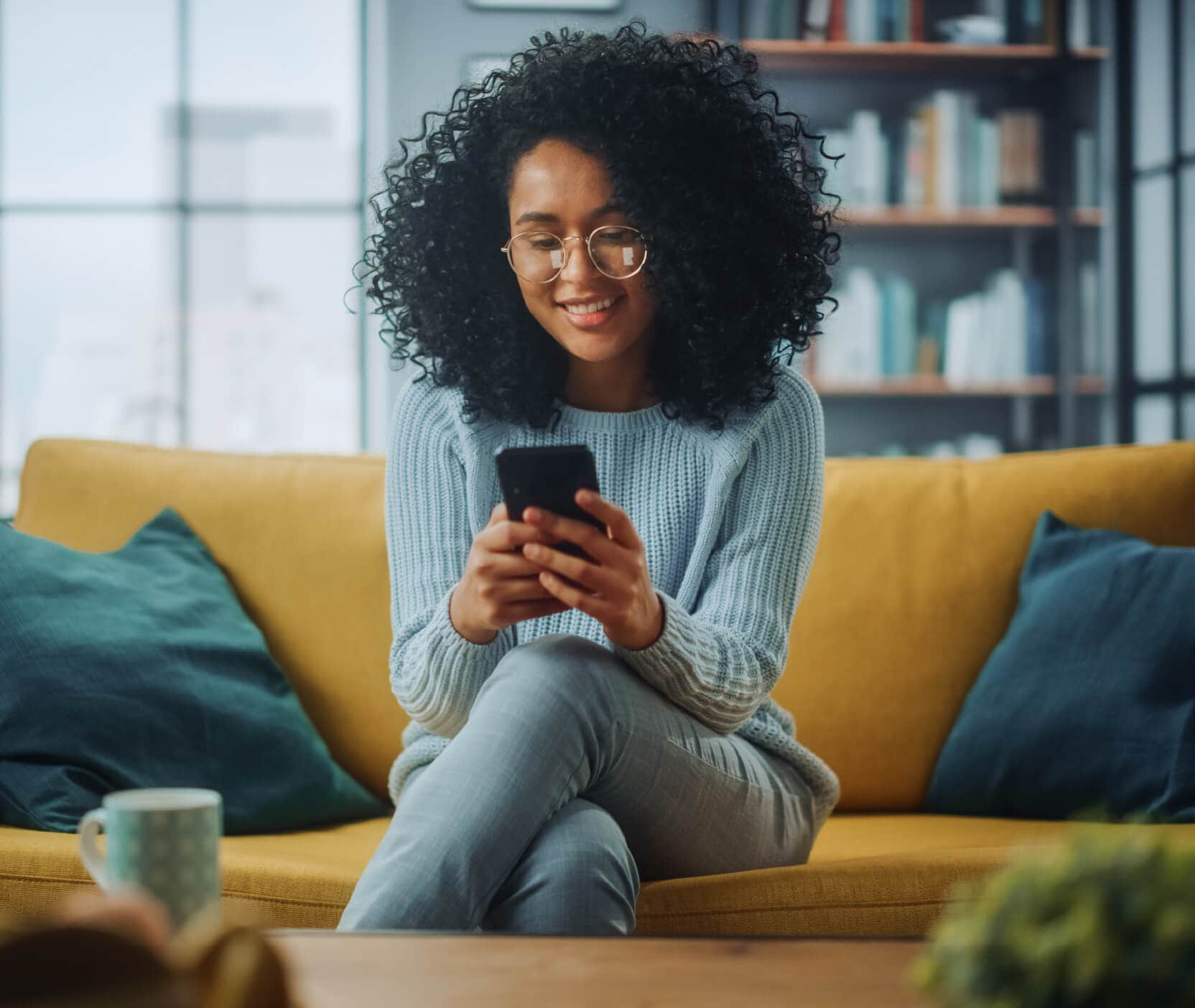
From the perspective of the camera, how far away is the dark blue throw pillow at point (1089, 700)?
150cm

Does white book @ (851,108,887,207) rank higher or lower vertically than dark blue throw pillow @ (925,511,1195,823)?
higher

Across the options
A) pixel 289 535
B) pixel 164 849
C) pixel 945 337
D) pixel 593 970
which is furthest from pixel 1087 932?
pixel 945 337

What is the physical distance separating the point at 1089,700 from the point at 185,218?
3.49m

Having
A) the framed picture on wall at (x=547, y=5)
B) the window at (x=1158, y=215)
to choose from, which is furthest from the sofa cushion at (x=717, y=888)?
the framed picture on wall at (x=547, y=5)

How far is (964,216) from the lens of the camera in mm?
3729

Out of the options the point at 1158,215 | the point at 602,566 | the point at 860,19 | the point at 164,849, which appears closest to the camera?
the point at 164,849

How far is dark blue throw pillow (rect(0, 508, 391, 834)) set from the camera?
1.47m

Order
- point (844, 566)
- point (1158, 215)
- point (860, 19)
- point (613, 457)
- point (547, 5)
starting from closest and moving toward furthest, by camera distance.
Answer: point (613, 457) → point (844, 566) → point (1158, 215) → point (860, 19) → point (547, 5)

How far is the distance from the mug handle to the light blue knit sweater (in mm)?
533

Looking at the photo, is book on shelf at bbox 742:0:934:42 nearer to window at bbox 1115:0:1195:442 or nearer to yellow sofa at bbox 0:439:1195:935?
window at bbox 1115:0:1195:442

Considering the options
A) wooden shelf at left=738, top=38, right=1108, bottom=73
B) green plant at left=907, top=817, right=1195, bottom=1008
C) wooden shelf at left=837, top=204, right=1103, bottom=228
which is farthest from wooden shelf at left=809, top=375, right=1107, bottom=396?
green plant at left=907, top=817, right=1195, bottom=1008

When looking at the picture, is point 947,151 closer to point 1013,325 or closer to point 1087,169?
point 1087,169

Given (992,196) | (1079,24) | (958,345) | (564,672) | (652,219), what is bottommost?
(564,672)

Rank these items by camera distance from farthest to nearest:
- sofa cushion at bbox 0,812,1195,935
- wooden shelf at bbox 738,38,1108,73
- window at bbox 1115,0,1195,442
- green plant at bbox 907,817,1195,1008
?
wooden shelf at bbox 738,38,1108,73 → window at bbox 1115,0,1195,442 → sofa cushion at bbox 0,812,1195,935 → green plant at bbox 907,817,1195,1008
